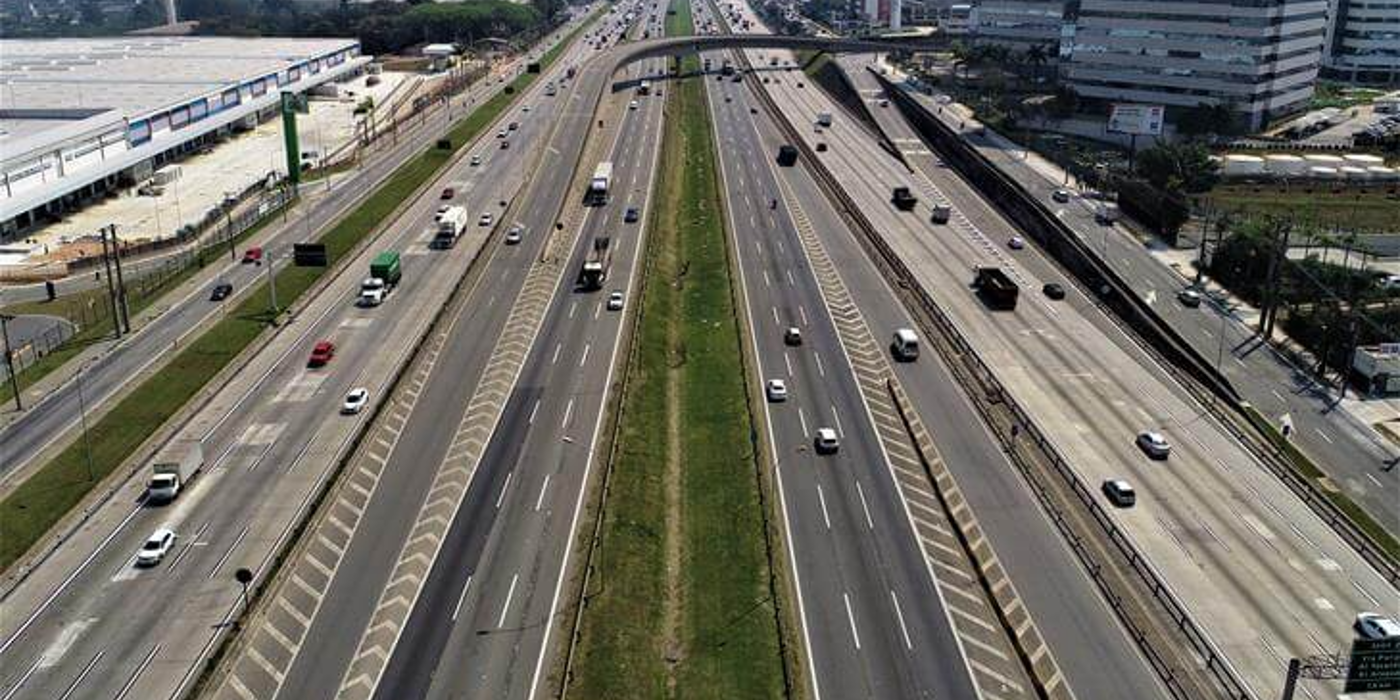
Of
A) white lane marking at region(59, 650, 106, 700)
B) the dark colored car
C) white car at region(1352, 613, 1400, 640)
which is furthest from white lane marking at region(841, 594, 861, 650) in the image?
the dark colored car

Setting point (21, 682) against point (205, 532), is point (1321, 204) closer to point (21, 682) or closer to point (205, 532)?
point (205, 532)

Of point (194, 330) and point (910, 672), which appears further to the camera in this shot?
point (194, 330)

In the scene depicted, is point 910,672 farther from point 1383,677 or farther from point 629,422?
point 629,422

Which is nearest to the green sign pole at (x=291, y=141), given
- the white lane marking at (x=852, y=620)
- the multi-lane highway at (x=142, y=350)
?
the multi-lane highway at (x=142, y=350)

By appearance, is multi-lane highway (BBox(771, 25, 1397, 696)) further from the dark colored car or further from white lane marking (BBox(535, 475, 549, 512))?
the dark colored car

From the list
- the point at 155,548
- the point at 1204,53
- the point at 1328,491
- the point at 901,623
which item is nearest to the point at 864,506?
the point at 901,623

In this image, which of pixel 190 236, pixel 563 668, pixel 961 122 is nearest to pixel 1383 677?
pixel 563 668
